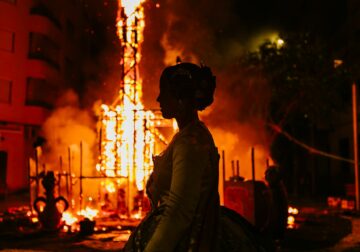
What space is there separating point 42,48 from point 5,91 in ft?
14.0

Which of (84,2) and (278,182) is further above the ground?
(84,2)

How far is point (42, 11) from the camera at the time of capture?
2712 cm

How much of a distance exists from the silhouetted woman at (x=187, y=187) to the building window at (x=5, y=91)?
2423 centimetres

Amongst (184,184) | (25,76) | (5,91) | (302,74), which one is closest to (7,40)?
(25,76)

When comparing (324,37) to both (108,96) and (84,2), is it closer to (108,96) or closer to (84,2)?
(108,96)

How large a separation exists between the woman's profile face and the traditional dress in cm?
15

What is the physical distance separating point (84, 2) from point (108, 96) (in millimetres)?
12674

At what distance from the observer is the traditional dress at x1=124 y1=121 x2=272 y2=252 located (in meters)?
1.82

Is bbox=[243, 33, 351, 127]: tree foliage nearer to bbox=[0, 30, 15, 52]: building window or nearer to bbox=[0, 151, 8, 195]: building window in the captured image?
bbox=[0, 30, 15, 52]: building window

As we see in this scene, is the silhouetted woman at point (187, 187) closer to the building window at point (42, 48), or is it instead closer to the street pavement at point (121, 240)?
the street pavement at point (121, 240)

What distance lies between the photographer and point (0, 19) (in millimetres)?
23797

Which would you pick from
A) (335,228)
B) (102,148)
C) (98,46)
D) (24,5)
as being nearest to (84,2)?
(98,46)

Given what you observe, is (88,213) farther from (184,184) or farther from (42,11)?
(42,11)

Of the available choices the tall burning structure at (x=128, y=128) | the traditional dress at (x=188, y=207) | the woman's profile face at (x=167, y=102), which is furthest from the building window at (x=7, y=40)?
the traditional dress at (x=188, y=207)
